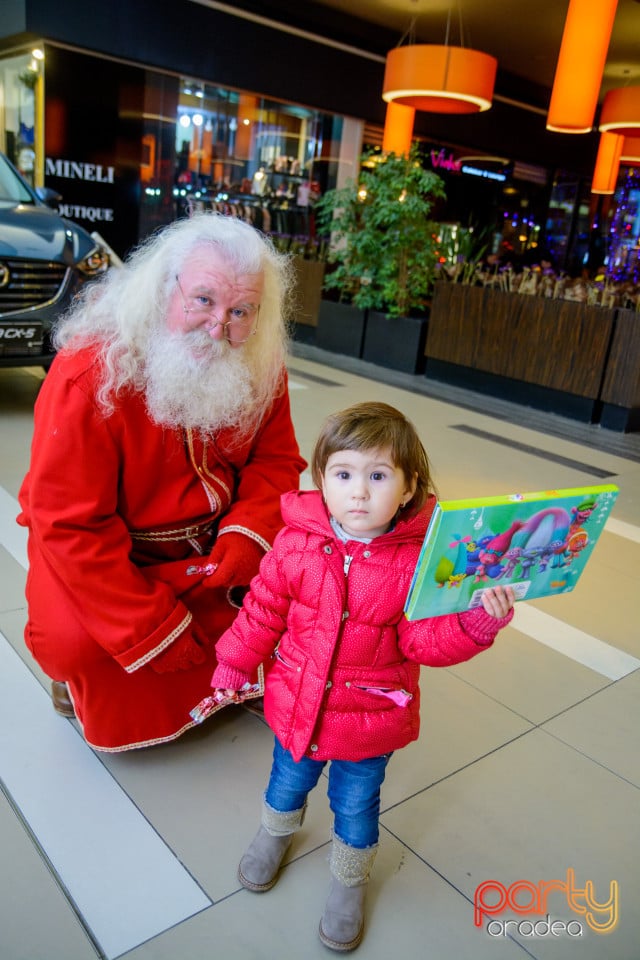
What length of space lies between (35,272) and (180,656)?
3148 mm

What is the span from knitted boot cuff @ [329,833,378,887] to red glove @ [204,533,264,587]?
2.08ft

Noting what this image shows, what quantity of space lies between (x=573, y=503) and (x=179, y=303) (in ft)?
3.13

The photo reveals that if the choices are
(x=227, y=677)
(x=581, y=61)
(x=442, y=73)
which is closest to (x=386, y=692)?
(x=227, y=677)

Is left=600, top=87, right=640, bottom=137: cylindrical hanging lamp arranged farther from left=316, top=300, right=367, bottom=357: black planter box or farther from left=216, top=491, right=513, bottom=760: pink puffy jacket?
left=216, top=491, right=513, bottom=760: pink puffy jacket

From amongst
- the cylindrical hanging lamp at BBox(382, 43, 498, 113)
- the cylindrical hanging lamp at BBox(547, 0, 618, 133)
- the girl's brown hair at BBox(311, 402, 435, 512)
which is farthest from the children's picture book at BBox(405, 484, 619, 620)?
the cylindrical hanging lamp at BBox(382, 43, 498, 113)

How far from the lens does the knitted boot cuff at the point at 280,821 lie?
1.43 m

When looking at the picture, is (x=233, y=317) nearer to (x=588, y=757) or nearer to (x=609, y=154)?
(x=588, y=757)

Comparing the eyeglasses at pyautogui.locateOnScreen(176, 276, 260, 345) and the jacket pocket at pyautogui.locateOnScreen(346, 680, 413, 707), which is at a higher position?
the eyeglasses at pyautogui.locateOnScreen(176, 276, 260, 345)

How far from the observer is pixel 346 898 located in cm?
136

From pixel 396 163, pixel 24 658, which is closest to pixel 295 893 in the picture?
pixel 24 658

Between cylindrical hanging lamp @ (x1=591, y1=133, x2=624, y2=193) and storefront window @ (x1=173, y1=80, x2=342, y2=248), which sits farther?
cylindrical hanging lamp @ (x1=591, y1=133, x2=624, y2=193)

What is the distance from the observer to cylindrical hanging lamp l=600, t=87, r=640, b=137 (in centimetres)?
728

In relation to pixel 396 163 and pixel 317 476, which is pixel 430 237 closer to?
pixel 396 163

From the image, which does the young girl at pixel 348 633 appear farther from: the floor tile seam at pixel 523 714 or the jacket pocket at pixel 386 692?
the floor tile seam at pixel 523 714
